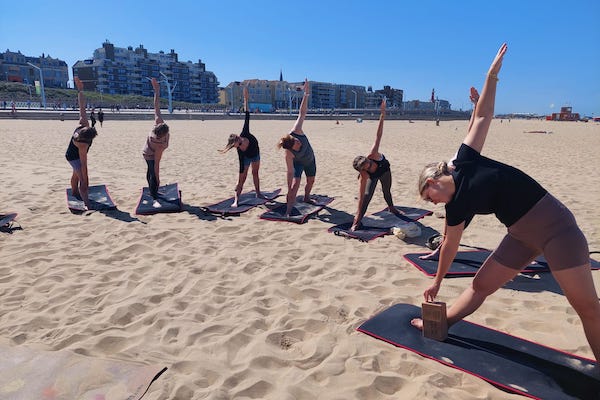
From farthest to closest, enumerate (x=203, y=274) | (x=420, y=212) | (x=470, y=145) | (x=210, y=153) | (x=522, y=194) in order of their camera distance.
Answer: (x=210, y=153) → (x=420, y=212) → (x=203, y=274) → (x=470, y=145) → (x=522, y=194)

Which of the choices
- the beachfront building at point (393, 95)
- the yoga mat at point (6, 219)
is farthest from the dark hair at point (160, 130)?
the beachfront building at point (393, 95)

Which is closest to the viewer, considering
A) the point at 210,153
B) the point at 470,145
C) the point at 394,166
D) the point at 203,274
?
the point at 470,145

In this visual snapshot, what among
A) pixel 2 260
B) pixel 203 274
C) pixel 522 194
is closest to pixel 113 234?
pixel 2 260

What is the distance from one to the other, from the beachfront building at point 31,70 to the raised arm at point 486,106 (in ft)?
400

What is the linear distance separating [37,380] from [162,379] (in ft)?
2.45

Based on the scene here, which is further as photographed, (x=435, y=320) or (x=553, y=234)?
(x=435, y=320)

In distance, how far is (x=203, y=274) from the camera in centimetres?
399

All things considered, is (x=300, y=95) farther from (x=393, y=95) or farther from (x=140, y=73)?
(x=140, y=73)

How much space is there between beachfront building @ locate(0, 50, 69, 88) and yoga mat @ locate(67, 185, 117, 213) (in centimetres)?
11591

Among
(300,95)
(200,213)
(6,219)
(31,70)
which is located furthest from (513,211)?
(300,95)

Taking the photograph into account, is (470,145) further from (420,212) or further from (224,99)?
(224,99)

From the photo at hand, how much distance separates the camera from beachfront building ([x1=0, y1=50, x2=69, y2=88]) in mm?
101188

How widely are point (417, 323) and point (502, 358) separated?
0.61 metres

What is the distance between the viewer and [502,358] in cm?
263
